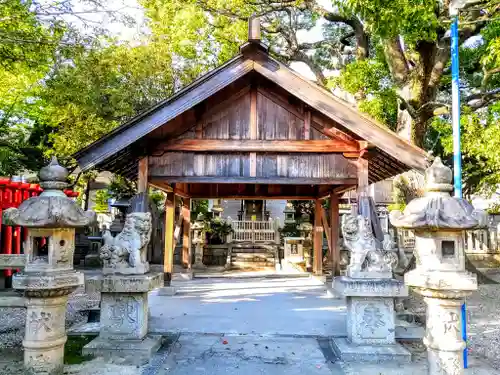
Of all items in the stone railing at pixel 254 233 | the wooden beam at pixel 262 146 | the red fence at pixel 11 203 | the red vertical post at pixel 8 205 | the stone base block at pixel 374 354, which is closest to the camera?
the stone base block at pixel 374 354

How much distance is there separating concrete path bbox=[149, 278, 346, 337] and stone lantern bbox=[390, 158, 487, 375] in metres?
2.27

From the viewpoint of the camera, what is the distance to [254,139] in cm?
682

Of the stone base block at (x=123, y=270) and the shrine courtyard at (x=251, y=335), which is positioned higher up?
the stone base block at (x=123, y=270)

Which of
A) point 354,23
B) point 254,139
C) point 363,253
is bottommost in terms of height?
point 363,253

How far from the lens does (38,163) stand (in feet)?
70.7

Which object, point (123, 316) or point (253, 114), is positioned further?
point (253, 114)

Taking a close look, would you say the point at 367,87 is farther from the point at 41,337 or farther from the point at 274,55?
the point at 41,337

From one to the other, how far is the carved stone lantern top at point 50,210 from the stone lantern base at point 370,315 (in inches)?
154

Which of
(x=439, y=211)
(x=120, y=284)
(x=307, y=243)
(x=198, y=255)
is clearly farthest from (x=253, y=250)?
(x=439, y=211)

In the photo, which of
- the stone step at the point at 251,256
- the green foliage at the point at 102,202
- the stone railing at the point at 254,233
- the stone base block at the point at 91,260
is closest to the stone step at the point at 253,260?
the stone step at the point at 251,256

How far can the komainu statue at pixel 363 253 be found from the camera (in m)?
5.63

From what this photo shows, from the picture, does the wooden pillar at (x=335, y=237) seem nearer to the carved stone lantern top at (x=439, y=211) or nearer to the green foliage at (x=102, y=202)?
the carved stone lantern top at (x=439, y=211)

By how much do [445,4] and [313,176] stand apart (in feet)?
19.0

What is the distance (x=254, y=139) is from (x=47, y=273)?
3.94 meters
